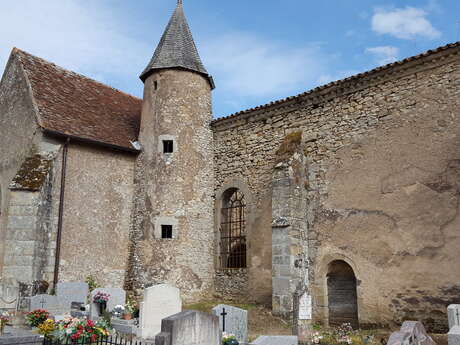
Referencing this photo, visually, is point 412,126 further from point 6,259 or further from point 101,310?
point 6,259

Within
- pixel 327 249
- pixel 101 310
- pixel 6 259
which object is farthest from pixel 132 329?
pixel 327 249

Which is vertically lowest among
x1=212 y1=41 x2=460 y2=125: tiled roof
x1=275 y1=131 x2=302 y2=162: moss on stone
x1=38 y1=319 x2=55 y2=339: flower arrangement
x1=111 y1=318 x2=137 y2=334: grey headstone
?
x1=111 y1=318 x2=137 y2=334: grey headstone

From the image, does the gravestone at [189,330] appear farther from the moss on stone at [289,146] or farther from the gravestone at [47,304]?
the moss on stone at [289,146]

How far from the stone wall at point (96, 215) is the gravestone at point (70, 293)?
112 centimetres

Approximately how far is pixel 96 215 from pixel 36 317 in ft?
16.4

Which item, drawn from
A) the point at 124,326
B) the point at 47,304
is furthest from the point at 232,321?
the point at 47,304

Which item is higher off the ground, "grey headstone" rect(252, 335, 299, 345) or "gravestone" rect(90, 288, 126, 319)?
"gravestone" rect(90, 288, 126, 319)

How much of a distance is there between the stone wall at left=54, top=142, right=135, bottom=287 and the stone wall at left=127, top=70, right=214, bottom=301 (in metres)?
0.47

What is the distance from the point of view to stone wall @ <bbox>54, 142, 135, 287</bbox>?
14.5 metres

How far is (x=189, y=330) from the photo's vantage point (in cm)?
654

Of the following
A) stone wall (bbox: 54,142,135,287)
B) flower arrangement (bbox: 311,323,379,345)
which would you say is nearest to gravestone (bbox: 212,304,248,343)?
flower arrangement (bbox: 311,323,379,345)

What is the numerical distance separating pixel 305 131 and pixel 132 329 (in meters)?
7.74

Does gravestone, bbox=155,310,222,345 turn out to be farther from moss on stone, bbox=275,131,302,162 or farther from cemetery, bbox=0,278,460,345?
moss on stone, bbox=275,131,302,162

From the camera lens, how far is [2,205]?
15.8 meters
